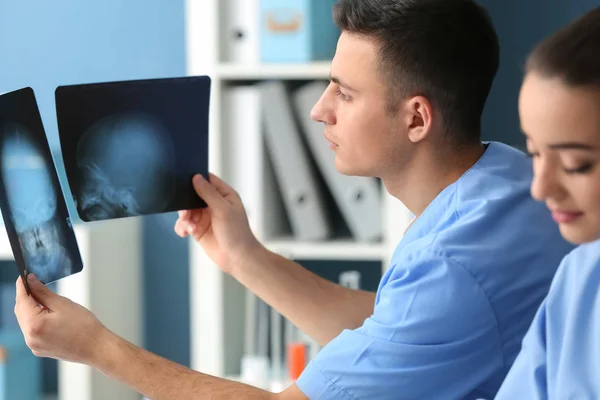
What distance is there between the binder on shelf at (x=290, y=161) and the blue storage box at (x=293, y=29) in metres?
0.08

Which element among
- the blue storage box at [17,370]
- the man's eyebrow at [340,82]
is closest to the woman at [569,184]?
the man's eyebrow at [340,82]

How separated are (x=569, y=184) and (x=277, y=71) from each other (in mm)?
1265

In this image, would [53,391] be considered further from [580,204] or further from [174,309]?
[580,204]

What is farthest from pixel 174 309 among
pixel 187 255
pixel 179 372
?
pixel 179 372

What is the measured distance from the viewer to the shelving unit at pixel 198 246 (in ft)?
6.96

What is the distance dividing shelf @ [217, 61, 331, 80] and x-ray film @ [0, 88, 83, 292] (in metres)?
0.86

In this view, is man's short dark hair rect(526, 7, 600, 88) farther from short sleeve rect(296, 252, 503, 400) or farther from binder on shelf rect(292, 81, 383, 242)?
binder on shelf rect(292, 81, 383, 242)

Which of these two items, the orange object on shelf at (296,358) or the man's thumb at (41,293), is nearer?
the man's thumb at (41,293)

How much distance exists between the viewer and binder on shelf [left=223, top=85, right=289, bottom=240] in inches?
84.7

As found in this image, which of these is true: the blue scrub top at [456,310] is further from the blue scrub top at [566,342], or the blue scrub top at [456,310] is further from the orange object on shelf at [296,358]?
the orange object on shelf at [296,358]

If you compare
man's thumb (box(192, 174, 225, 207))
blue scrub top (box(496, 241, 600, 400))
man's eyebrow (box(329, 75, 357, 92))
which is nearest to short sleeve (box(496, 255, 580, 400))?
blue scrub top (box(496, 241, 600, 400))

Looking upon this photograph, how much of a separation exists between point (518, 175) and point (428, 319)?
27 centimetres

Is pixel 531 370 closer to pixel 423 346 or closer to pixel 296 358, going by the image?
pixel 423 346

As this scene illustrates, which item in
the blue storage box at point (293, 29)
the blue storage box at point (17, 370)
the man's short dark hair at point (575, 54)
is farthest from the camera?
the blue storage box at point (17, 370)
